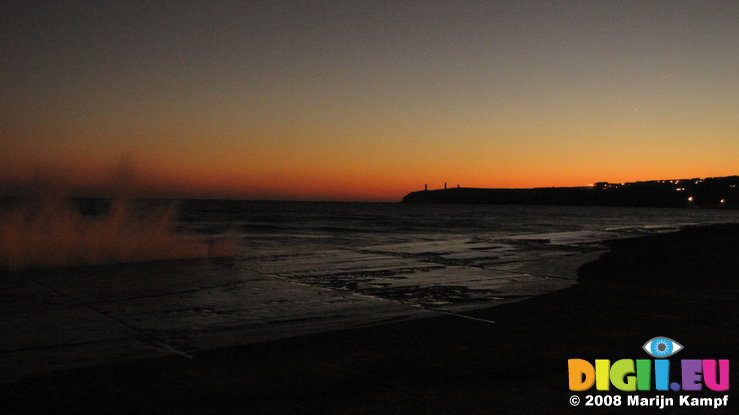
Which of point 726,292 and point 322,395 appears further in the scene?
point 726,292

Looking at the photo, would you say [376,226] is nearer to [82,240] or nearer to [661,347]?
[82,240]

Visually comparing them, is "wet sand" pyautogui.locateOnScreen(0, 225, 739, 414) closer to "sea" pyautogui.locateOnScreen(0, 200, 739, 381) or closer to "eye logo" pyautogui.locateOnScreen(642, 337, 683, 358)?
"eye logo" pyautogui.locateOnScreen(642, 337, 683, 358)

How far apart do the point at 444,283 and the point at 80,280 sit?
654 centimetres

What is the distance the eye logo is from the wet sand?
3.2 inches

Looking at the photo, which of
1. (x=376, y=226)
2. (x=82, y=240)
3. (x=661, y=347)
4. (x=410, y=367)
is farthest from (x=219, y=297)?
(x=376, y=226)

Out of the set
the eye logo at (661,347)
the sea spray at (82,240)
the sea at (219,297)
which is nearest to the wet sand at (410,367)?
the eye logo at (661,347)

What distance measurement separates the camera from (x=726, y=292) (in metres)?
8.54

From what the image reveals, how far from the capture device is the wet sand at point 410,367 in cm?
377

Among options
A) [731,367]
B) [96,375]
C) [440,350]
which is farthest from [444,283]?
[96,375]

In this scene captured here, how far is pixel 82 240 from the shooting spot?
14.7m

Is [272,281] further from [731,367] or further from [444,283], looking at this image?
[731,367]

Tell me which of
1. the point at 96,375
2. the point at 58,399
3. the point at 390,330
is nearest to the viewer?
the point at 58,399

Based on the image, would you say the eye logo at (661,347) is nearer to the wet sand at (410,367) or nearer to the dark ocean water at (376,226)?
the wet sand at (410,367)

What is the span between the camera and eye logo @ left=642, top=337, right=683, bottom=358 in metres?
5.02
